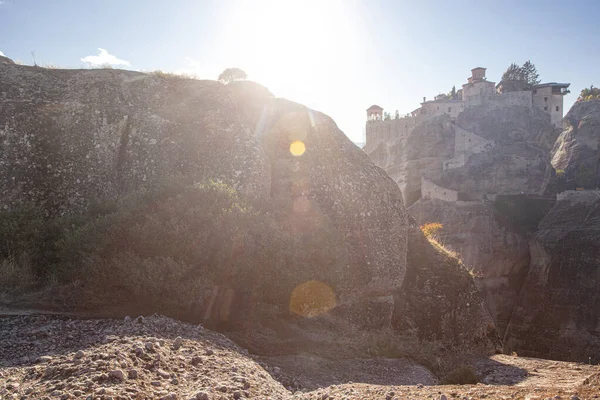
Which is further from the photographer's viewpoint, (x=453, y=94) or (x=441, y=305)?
(x=453, y=94)

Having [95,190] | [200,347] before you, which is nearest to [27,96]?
[95,190]

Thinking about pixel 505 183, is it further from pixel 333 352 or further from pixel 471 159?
pixel 333 352

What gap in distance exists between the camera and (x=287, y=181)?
13266 mm

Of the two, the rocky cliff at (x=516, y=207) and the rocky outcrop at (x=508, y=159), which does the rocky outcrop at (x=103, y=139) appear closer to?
the rocky cliff at (x=516, y=207)

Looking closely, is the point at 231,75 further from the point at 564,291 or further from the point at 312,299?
the point at 564,291

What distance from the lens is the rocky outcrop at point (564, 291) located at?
39.1m

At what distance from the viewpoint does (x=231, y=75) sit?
18.5 meters

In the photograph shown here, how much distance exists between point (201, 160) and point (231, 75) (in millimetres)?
6767

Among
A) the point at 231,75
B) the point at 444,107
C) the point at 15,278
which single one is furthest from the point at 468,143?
the point at 15,278

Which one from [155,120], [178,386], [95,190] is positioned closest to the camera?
[178,386]

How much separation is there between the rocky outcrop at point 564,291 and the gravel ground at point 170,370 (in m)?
37.2

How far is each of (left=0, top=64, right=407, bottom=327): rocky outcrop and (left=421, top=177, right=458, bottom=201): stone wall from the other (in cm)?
4452

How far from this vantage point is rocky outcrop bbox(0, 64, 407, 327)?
11797mm

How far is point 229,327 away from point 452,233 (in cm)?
4583
